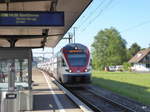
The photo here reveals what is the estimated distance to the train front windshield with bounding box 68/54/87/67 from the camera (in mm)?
26484

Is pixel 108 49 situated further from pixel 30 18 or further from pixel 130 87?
pixel 30 18

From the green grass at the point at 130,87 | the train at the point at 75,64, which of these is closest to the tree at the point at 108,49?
the green grass at the point at 130,87

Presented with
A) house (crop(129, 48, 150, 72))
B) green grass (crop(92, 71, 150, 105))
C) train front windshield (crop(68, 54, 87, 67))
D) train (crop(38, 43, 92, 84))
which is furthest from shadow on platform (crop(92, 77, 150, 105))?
house (crop(129, 48, 150, 72))

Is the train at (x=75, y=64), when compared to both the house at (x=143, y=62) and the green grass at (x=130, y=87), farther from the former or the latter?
the house at (x=143, y=62)

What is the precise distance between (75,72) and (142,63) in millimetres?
100185

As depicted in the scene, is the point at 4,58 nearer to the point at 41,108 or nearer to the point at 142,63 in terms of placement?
the point at 41,108

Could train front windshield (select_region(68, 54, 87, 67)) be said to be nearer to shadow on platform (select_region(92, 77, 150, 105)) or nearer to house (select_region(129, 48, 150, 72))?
shadow on platform (select_region(92, 77, 150, 105))

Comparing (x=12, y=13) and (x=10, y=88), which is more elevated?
(x=12, y=13)

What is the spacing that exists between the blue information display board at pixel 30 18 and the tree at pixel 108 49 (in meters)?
108

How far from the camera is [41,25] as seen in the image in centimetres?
1193

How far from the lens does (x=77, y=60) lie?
26.6 metres

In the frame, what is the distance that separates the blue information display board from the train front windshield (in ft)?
47.8

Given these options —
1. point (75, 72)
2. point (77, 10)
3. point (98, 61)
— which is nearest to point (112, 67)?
point (98, 61)

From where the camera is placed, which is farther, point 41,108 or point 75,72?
point 75,72
